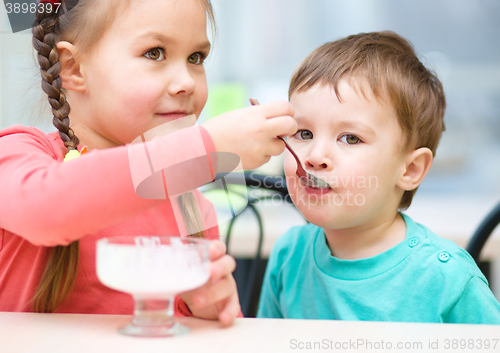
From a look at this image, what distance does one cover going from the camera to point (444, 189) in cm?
257

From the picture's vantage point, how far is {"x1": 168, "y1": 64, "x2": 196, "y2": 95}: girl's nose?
807 mm

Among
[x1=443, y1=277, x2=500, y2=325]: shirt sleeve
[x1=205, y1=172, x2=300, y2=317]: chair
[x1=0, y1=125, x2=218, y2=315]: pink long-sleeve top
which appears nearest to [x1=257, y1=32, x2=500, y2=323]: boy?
[x1=443, y1=277, x2=500, y2=325]: shirt sleeve

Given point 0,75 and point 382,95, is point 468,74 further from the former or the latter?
point 0,75

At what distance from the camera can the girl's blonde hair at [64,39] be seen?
2.35 feet

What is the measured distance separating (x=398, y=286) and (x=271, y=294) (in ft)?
1.11

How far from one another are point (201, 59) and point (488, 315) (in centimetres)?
75

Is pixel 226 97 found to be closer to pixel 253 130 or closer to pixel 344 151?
pixel 344 151

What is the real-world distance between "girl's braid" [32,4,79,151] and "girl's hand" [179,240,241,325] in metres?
0.36

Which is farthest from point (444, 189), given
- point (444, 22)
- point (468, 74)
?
point (444, 22)

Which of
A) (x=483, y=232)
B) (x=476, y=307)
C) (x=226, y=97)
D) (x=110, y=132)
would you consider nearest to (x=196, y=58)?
(x=110, y=132)

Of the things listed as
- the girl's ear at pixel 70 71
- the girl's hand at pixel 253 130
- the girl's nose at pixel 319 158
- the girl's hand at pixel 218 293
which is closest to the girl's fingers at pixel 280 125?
the girl's hand at pixel 253 130

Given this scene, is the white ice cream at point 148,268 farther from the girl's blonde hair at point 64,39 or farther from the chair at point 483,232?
the chair at point 483,232

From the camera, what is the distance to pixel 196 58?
909 millimetres

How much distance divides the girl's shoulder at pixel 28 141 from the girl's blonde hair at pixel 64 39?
29mm
